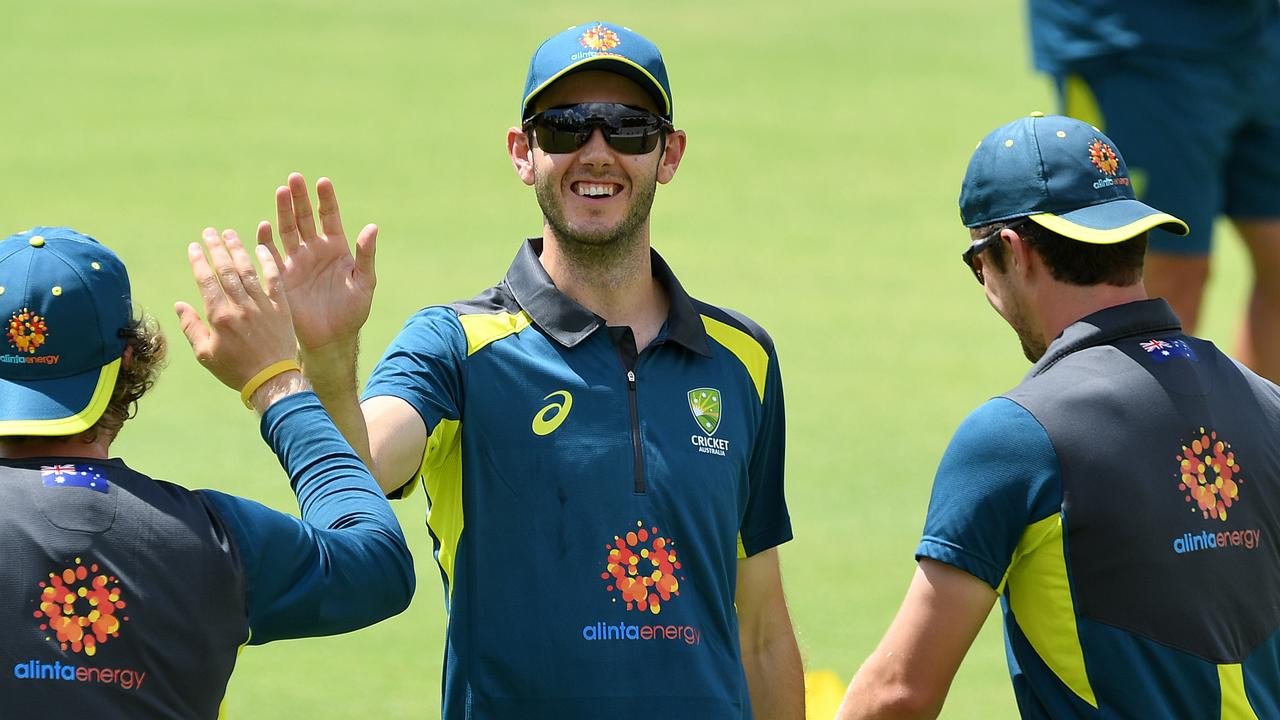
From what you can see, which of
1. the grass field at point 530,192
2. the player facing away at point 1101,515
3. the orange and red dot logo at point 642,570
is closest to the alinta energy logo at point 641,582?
the orange and red dot logo at point 642,570

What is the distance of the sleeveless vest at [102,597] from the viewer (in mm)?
3447

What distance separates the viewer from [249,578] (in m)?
3.61

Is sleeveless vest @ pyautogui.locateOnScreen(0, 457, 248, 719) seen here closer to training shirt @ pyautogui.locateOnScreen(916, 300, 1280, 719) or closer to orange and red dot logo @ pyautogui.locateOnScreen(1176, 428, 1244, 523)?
training shirt @ pyautogui.locateOnScreen(916, 300, 1280, 719)

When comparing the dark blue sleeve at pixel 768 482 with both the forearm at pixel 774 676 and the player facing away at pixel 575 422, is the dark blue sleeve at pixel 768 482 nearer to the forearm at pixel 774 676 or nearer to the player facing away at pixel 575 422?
the player facing away at pixel 575 422

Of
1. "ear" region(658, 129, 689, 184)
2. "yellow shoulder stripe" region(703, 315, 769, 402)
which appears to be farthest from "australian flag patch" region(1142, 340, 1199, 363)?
"ear" region(658, 129, 689, 184)

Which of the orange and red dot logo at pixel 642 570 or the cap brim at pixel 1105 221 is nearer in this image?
the cap brim at pixel 1105 221

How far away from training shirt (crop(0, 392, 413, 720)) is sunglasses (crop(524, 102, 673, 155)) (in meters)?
1.31

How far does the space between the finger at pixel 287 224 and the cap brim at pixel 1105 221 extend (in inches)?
64.5

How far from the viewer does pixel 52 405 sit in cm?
360

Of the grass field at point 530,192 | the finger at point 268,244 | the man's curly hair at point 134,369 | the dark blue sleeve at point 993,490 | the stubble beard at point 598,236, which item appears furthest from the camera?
the grass field at point 530,192

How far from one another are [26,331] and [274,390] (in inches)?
20.9

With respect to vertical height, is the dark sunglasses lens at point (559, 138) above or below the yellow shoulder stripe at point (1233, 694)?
above

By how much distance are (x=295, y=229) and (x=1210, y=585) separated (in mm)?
2104

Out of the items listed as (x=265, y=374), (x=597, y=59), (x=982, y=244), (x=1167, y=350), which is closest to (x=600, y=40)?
(x=597, y=59)
